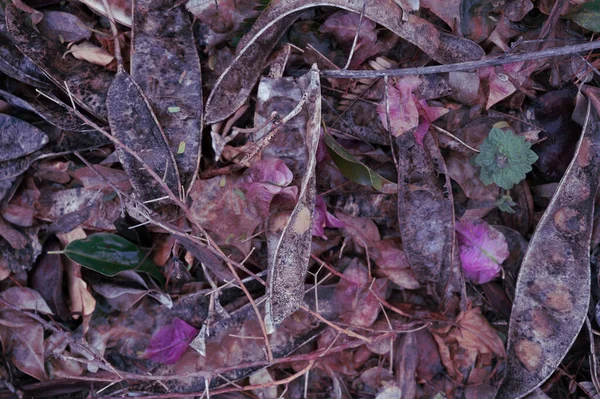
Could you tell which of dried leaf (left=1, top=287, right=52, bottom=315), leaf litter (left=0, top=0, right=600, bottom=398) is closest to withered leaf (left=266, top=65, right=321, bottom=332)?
leaf litter (left=0, top=0, right=600, bottom=398)

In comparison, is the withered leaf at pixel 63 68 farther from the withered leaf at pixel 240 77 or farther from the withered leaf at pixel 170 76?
the withered leaf at pixel 240 77

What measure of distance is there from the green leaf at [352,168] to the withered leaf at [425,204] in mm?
56

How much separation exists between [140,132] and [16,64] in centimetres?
35

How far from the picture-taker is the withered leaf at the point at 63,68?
1.17 m

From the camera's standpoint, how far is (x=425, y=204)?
1.23 metres

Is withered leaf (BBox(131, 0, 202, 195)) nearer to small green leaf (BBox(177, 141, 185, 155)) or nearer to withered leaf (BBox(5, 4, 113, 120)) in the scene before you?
small green leaf (BBox(177, 141, 185, 155))

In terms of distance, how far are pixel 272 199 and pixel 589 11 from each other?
85cm

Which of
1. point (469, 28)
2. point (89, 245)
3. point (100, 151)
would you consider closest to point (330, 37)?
point (469, 28)

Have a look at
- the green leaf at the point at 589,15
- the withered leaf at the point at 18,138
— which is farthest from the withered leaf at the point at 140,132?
the green leaf at the point at 589,15

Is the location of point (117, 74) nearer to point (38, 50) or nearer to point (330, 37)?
point (38, 50)

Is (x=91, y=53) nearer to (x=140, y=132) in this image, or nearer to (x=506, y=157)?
(x=140, y=132)

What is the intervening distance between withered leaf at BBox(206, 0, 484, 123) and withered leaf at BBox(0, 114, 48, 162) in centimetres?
43

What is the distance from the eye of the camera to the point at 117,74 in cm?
116

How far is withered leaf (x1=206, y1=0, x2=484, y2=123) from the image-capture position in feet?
3.69
